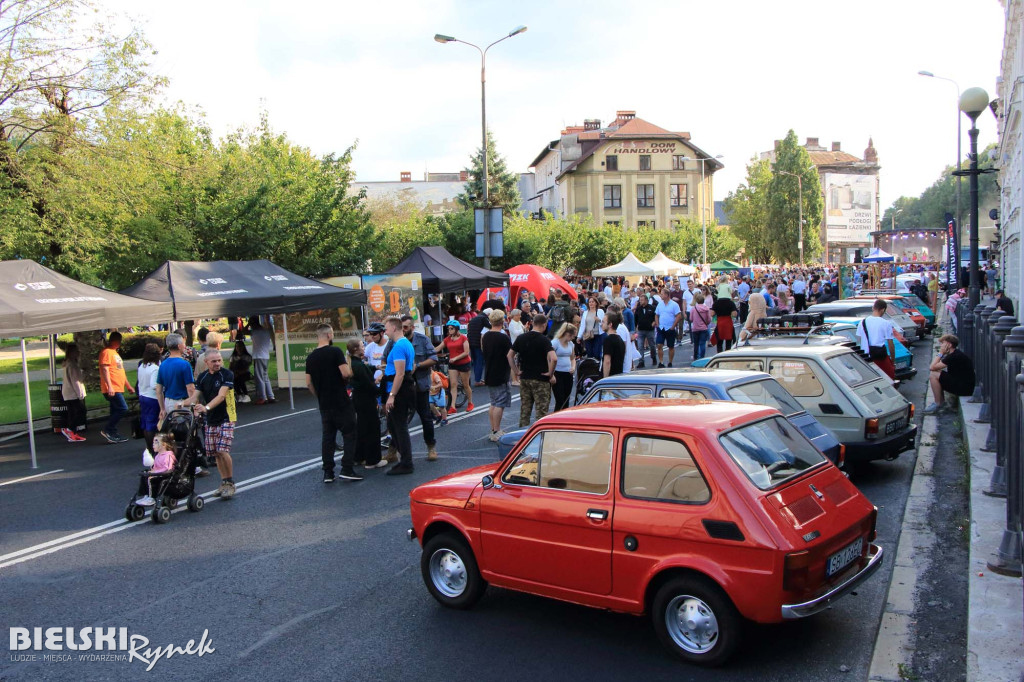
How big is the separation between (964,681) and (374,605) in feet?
12.4

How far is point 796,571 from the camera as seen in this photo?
14.1 ft

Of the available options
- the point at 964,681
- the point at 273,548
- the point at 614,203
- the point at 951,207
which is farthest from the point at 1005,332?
the point at 951,207

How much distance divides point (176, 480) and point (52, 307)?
4.89 metres

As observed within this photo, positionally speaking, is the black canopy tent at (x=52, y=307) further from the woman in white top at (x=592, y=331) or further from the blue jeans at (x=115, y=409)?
the woman in white top at (x=592, y=331)

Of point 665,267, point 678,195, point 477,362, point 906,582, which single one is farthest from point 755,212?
point 906,582

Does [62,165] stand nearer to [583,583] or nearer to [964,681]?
[583,583]

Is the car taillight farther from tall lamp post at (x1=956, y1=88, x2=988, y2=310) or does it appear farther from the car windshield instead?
tall lamp post at (x1=956, y1=88, x2=988, y2=310)

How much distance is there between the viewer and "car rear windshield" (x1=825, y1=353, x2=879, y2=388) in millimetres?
8812

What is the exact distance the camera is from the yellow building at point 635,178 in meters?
74.1

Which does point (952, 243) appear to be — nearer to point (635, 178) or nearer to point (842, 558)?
point (842, 558)

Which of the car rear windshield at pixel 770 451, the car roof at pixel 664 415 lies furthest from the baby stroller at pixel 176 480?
the car rear windshield at pixel 770 451

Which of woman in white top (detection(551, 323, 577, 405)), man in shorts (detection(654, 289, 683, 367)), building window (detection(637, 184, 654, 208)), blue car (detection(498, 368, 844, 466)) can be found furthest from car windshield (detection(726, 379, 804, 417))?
building window (detection(637, 184, 654, 208))

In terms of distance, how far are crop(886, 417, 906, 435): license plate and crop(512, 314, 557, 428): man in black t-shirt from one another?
3.98m

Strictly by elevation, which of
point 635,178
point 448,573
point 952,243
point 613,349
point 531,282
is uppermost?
point 635,178
